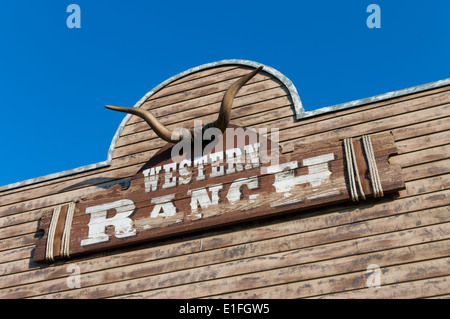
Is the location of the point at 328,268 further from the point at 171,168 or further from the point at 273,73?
the point at 273,73

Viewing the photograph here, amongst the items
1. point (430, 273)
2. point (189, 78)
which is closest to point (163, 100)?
point (189, 78)

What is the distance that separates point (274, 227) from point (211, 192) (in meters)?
0.99

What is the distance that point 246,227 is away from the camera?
21.4 feet

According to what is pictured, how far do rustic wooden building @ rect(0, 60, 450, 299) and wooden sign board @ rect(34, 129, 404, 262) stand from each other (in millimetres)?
72

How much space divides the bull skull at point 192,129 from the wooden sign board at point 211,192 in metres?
0.22

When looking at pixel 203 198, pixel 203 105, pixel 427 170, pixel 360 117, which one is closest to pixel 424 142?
pixel 427 170

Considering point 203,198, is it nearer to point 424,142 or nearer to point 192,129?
point 192,129

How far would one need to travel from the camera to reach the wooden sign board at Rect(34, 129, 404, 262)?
250 inches

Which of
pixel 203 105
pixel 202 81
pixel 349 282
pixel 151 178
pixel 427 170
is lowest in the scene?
pixel 349 282

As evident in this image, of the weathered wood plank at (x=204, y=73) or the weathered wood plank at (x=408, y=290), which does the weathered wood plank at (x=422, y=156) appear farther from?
the weathered wood plank at (x=204, y=73)

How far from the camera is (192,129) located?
7402 millimetres

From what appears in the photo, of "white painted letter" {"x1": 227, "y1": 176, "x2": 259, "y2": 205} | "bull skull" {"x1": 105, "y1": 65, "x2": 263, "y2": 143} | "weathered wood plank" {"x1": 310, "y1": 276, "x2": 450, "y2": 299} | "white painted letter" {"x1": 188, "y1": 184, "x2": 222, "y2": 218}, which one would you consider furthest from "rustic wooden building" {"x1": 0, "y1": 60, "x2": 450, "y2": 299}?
"bull skull" {"x1": 105, "y1": 65, "x2": 263, "y2": 143}

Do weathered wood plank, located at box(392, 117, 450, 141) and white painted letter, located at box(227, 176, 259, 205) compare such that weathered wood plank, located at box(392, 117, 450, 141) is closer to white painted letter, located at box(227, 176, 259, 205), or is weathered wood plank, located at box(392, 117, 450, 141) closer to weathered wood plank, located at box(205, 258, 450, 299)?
weathered wood plank, located at box(205, 258, 450, 299)
